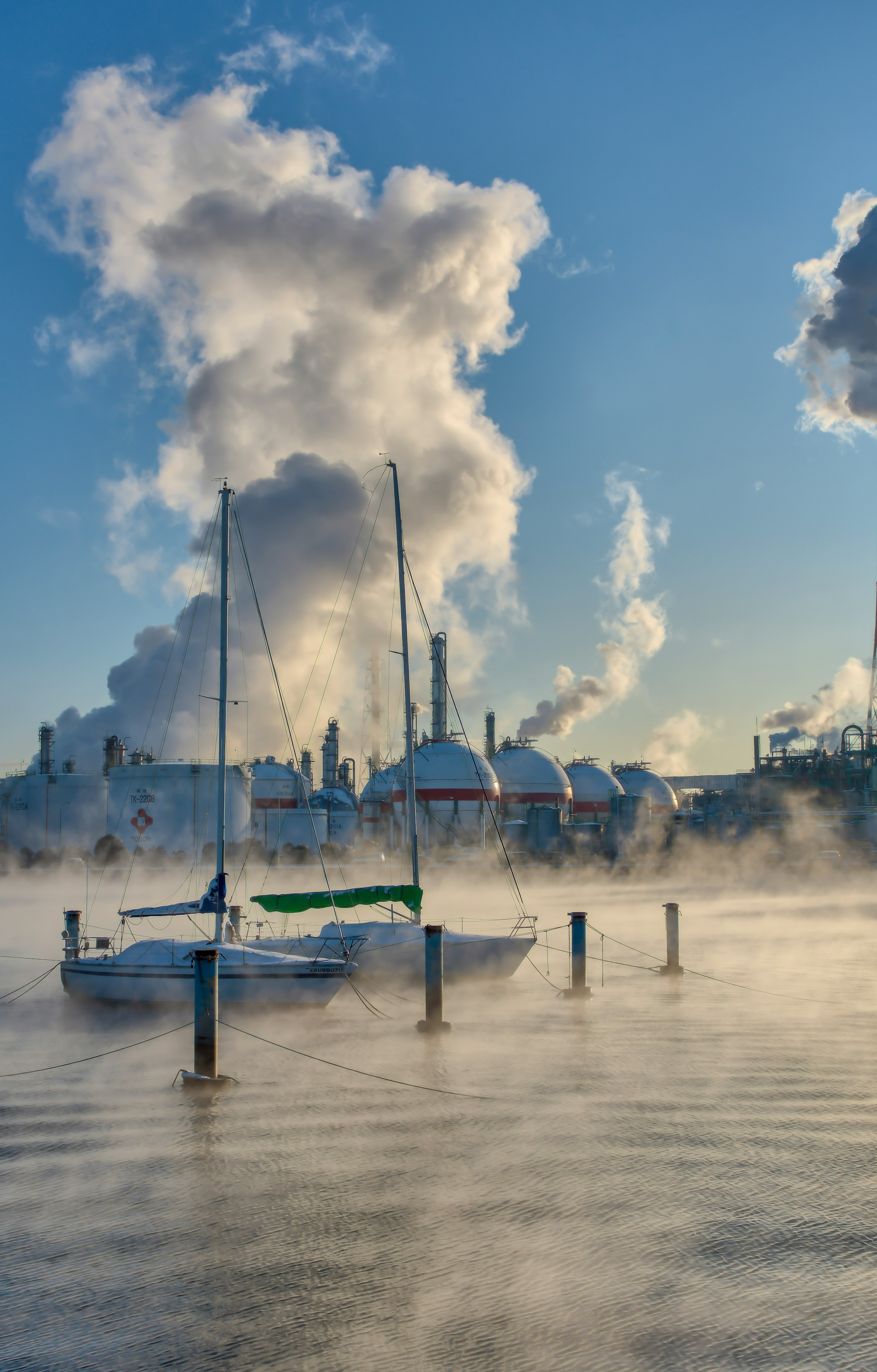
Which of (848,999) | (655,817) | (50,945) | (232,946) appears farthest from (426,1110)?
(655,817)

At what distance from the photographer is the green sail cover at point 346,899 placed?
2377 cm

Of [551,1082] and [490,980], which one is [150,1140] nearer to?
[551,1082]

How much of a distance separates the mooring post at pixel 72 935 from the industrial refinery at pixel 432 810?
34.6 metres

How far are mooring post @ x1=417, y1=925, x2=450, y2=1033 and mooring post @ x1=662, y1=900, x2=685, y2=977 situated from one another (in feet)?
27.2

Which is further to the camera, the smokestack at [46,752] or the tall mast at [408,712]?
the smokestack at [46,752]

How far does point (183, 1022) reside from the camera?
839 inches

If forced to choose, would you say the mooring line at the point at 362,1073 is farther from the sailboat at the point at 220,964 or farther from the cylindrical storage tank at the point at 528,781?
the cylindrical storage tank at the point at 528,781

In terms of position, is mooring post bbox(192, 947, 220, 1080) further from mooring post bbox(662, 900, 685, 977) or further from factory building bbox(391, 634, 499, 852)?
factory building bbox(391, 634, 499, 852)

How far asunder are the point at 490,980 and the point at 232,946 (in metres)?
6.40

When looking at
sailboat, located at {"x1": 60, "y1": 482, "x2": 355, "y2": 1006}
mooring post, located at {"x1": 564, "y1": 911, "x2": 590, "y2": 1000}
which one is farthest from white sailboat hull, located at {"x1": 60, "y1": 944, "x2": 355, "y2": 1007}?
mooring post, located at {"x1": 564, "y1": 911, "x2": 590, "y2": 1000}

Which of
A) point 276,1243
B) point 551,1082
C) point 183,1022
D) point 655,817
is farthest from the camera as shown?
Answer: point 655,817

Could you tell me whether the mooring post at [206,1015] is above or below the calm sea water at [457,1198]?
above

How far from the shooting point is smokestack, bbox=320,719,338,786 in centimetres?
9775

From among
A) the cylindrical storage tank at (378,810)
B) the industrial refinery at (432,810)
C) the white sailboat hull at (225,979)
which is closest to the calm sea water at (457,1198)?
the white sailboat hull at (225,979)
